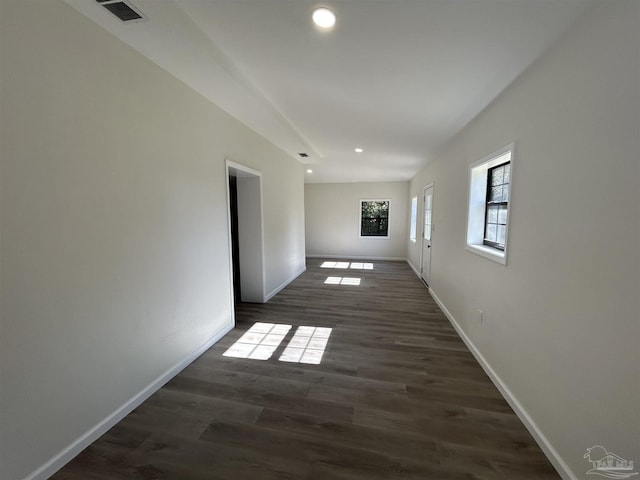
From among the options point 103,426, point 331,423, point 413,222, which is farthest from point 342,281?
point 103,426

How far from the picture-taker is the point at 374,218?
27.5 feet

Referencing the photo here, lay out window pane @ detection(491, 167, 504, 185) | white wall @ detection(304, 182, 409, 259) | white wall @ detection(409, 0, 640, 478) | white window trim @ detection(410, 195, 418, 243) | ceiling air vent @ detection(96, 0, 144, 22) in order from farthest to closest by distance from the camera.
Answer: white wall @ detection(304, 182, 409, 259)
white window trim @ detection(410, 195, 418, 243)
window pane @ detection(491, 167, 504, 185)
ceiling air vent @ detection(96, 0, 144, 22)
white wall @ detection(409, 0, 640, 478)

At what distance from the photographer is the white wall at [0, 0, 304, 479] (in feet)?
4.07

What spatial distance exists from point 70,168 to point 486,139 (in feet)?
10.7

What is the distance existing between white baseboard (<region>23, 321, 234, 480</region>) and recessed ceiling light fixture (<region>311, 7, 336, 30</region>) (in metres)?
2.84

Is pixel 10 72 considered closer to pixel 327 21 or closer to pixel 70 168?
pixel 70 168

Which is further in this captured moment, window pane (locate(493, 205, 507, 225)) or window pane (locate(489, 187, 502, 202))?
window pane (locate(489, 187, 502, 202))

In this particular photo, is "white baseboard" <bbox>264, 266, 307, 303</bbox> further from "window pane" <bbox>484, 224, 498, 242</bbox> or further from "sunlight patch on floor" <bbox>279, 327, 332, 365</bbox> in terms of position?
"window pane" <bbox>484, 224, 498, 242</bbox>

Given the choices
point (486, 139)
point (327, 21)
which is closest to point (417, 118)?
point (486, 139)

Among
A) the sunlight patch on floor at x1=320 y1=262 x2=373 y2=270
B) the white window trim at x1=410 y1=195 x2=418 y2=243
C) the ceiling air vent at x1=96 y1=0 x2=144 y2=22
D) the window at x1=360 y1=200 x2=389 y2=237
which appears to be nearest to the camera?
the ceiling air vent at x1=96 y1=0 x2=144 y2=22

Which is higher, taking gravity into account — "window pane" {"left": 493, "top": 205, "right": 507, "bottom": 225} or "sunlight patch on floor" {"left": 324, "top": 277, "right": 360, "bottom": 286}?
"window pane" {"left": 493, "top": 205, "right": 507, "bottom": 225}

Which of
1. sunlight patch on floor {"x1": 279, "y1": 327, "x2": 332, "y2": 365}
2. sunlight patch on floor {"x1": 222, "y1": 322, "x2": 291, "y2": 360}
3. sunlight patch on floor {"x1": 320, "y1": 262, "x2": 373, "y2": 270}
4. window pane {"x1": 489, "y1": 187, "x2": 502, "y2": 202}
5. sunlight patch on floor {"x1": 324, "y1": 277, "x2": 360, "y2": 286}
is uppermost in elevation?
window pane {"x1": 489, "y1": 187, "x2": 502, "y2": 202}

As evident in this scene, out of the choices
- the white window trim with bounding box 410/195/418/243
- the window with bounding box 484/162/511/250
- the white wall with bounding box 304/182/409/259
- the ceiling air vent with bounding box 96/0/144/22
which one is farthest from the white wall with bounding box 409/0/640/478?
the white wall with bounding box 304/182/409/259

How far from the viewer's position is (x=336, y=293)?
185 inches
